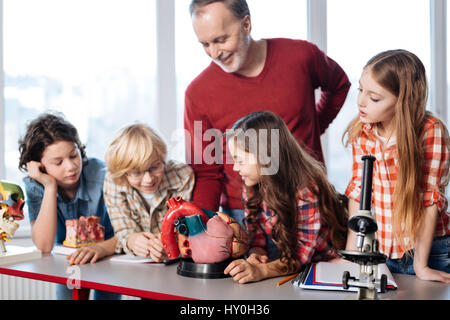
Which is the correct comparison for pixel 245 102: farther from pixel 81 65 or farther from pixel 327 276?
pixel 81 65

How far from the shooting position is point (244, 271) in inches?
53.7

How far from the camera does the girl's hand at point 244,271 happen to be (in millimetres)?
1353

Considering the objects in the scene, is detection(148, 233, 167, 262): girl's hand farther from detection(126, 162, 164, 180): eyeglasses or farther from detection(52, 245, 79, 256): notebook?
detection(52, 245, 79, 256): notebook

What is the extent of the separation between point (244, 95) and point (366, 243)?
0.96m

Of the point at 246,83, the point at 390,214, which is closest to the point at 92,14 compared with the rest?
the point at 246,83

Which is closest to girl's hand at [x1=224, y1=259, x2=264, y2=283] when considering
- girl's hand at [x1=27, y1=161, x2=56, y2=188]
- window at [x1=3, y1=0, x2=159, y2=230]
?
girl's hand at [x1=27, y1=161, x2=56, y2=188]

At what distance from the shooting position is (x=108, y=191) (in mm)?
1831

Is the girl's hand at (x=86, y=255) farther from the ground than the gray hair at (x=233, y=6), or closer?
closer

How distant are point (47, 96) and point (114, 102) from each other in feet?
1.21

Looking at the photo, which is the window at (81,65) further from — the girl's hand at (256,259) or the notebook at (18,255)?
the girl's hand at (256,259)

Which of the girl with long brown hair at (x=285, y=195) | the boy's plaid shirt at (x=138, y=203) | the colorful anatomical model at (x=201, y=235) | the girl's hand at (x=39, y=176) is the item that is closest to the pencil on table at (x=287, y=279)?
the girl with long brown hair at (x=285, y=195)

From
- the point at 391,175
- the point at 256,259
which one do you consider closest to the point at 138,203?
the point at 256,259
